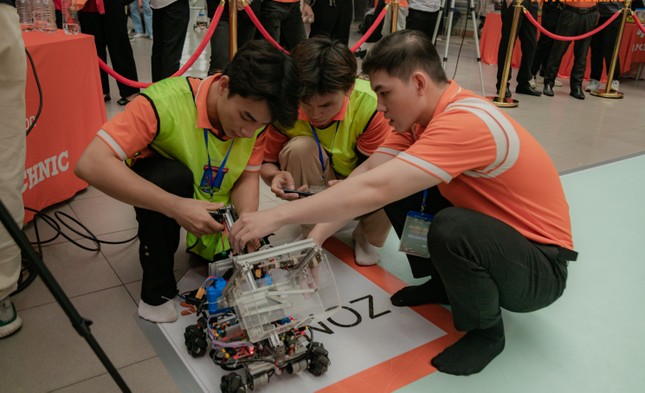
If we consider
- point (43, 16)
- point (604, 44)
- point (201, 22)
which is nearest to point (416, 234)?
point (43, 16)

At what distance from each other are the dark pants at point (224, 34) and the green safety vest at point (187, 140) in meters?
1.76

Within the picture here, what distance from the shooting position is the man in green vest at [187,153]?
150 centimetres

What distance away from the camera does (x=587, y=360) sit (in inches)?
66.4

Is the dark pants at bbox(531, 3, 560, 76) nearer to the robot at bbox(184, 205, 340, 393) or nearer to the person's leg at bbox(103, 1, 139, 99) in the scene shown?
the person's leg at bbox(103, 1, 139, 99)

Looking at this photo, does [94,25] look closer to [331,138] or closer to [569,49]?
[331,138]

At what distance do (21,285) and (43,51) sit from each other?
3.30 ft

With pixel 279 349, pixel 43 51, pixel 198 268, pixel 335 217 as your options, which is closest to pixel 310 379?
pixel 279 349

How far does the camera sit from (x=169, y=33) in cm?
342

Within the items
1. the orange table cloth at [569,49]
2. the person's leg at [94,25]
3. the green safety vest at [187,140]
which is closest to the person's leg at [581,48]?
the orange table cloth at [569,49]

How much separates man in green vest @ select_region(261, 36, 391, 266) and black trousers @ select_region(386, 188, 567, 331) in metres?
0.59

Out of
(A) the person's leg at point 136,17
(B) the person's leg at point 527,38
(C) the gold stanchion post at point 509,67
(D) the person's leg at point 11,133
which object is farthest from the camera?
(A) the person's leg at point 136,17

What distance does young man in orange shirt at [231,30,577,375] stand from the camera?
1.39 m

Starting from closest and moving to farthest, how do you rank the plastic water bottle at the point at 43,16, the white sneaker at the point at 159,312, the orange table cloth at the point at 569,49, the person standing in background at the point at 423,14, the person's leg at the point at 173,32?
the white sneaker at the point at 159,312
the plastic water bottle at the point at 43,16
the person's leg at the point at 173,32
the person standing in background at the point at 423,14
the orange table cloth at the point at 569,49

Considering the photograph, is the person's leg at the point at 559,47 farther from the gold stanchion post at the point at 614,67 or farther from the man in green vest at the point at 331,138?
the man in green vest at the point at 331,138
